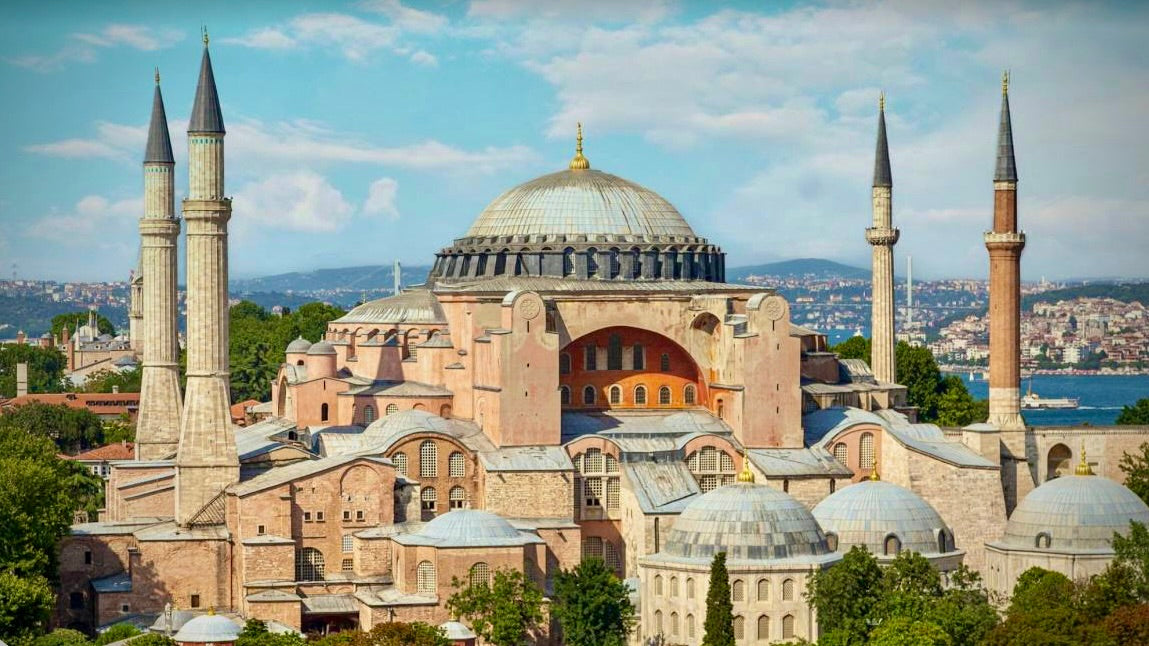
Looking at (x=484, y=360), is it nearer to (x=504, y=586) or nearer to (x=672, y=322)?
(x=672, y=322)

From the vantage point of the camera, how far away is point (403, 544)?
153 ft

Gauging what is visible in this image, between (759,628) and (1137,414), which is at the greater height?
(1137,414)

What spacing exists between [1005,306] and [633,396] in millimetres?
9881

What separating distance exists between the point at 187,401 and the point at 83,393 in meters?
53.0

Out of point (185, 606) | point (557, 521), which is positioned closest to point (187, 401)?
point (185, 606)

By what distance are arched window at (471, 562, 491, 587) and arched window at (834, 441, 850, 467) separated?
10528mm

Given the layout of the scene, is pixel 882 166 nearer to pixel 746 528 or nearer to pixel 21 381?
pixel 746 528

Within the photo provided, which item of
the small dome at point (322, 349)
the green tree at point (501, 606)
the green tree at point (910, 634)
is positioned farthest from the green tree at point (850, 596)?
the small dome at point (322, 349)

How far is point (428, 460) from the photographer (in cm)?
5072

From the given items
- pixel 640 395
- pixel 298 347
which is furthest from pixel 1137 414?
pixel 298 347

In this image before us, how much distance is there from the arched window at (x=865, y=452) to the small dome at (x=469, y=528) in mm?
9651

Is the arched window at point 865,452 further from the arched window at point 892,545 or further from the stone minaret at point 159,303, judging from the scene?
the stone minaret at point 159,303

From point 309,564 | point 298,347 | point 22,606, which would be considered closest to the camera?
point 22,606

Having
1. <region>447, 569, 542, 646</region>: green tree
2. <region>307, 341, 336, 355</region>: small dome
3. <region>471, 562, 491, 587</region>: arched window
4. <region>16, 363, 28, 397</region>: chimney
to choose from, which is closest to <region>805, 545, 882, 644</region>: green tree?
<region>447, 569, 542, 646</region>: green tree
